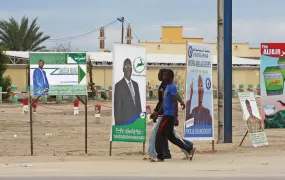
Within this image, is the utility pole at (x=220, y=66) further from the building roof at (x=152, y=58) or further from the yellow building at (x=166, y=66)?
the building roof at (x=152, y=58)

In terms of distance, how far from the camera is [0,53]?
166 feet

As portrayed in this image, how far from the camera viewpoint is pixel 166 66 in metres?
67.1

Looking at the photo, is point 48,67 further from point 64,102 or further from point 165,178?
point 64,102

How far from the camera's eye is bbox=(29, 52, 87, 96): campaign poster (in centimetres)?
1416

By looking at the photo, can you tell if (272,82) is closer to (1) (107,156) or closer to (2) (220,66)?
(2) (220,66)

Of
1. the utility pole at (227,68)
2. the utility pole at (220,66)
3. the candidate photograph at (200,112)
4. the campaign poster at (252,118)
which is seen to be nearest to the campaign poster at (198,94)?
the candidate photograph at (200,112)

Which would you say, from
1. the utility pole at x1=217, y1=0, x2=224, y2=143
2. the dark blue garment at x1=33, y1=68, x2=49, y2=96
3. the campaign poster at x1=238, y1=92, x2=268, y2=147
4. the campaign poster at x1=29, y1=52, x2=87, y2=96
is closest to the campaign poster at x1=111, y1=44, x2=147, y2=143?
the campaign poster at x1=29, y1=52, x2=87, y2=96

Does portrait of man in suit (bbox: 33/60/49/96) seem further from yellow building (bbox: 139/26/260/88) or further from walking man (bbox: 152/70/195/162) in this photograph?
yellow building (bbox: 139/26/260/88)

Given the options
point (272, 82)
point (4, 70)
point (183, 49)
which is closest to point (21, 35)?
point (4, 70)

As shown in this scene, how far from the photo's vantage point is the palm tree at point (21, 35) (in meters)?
62.6

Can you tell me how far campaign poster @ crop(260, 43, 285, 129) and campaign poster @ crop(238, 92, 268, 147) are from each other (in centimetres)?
285

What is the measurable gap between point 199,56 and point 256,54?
75.8 metres

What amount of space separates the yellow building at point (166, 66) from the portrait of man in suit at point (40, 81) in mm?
32625

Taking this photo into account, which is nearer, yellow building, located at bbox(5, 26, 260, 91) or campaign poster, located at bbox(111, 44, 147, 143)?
campaign poster, located at bbox(111, 44, 147, 143)
